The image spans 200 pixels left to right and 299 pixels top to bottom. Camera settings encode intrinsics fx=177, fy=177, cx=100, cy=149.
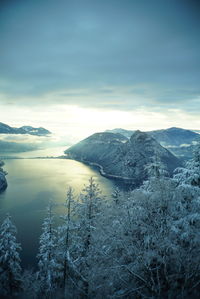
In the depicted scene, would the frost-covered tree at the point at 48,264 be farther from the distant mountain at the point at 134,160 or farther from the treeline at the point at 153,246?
the distant mountain at the point at 134,160

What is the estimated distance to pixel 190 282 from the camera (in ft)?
35.2

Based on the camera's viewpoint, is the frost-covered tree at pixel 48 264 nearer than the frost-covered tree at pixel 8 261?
Yes

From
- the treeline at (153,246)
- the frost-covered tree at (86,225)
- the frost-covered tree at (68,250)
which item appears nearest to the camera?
the treeline at (153,246)

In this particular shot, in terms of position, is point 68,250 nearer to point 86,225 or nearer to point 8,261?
point 86,225

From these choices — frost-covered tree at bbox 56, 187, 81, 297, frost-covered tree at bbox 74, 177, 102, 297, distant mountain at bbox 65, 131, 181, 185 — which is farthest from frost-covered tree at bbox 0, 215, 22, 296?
distant mountain at bbox 65, 131, 181, 185

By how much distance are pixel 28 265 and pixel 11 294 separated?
13.0 meters

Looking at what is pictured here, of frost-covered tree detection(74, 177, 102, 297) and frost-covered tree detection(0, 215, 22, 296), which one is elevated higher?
frost-covered tree detection(74, 177, 102, 297)

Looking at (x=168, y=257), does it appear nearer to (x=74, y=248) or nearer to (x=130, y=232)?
(x=130, y=232)

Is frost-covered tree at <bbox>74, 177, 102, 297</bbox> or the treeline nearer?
the treeline

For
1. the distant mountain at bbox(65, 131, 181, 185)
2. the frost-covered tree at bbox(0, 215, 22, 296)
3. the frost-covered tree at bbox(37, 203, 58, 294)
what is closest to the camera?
the frost-covered tree at bbox(37, 203, 58, 294)

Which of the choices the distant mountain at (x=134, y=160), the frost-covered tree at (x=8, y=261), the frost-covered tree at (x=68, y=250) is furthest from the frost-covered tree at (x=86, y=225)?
the distant mountain at (x=134, y=160)

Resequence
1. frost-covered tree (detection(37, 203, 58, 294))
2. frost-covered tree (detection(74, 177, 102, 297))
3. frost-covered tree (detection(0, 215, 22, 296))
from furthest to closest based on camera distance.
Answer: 1. frost-covered tree (detection(0, 215, 22, 296))
2. frost-covered tree (detection(37, 203, 58, 294))
3. frost-covered tree (detection(74, 177, 102, 297))

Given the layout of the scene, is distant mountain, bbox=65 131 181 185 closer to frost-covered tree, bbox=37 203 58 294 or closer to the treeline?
frost-covered tree, bbox=37 203 58 294

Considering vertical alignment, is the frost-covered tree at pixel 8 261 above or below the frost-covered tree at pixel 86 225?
below
